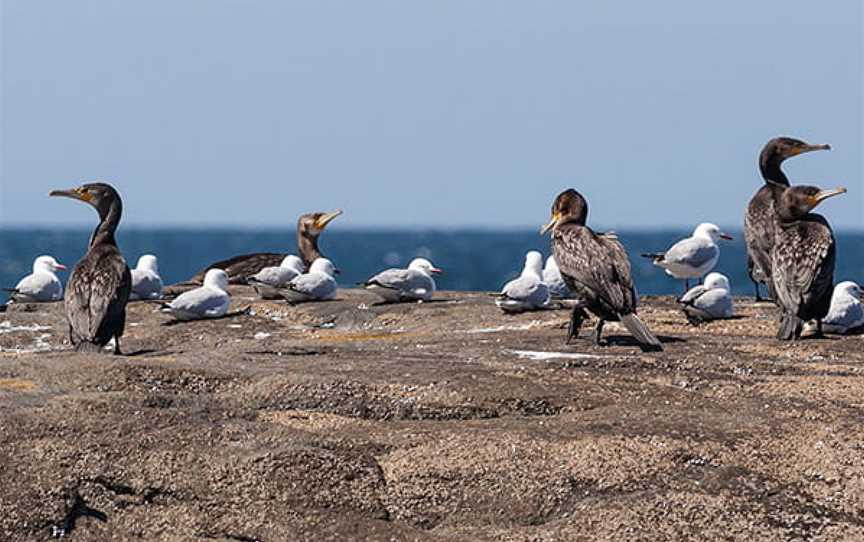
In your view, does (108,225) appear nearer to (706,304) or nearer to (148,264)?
(148,264)

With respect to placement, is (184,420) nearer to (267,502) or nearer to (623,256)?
(267,502)

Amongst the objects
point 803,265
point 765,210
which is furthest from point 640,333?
point 765,210

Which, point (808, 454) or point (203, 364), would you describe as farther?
point (203, 364)

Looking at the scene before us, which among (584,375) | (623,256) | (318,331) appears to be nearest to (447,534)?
(584,375)

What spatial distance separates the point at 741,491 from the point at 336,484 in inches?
92.7

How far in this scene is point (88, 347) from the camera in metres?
14.2

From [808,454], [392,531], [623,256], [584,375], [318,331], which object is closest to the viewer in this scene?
[392,531]

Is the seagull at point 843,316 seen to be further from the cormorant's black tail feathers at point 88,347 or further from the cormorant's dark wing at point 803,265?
the cormorant's black tail feathers at point 88,347

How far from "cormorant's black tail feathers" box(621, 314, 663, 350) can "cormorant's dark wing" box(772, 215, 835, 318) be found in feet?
5.51

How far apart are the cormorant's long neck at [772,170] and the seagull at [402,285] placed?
4.25m

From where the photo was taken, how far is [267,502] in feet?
29.1

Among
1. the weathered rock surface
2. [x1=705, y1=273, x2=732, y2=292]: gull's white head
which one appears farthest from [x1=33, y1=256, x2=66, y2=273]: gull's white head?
the weathered rock surface

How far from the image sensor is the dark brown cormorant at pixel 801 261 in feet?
48.2

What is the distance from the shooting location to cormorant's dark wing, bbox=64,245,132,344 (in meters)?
14.4
